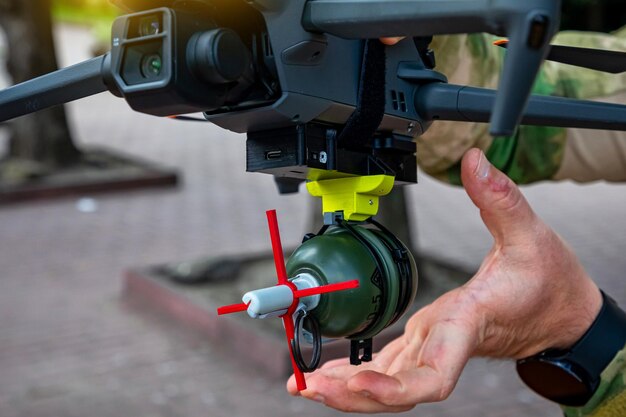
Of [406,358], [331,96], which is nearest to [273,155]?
[331,96]

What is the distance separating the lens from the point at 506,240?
4.43 feet

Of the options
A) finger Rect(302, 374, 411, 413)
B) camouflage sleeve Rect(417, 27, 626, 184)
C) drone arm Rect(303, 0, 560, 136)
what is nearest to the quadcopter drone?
drone arm Rect(303, 0, 560, 136)

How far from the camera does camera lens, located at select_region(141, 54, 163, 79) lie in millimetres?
806

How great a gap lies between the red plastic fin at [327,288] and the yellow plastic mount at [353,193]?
11 centimetres

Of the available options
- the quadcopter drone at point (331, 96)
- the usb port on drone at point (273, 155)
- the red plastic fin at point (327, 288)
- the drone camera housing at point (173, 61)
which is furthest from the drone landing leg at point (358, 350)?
the drone camera housing at point (173, 61)

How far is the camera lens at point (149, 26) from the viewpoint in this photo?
0.81 metres

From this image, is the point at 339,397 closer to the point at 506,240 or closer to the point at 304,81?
the point at 506,240

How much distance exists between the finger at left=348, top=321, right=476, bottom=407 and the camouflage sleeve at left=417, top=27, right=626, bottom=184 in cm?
38

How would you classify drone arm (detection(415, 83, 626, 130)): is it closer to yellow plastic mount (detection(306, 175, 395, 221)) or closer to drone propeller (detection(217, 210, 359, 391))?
yellow plastic mount (detection(306, 175, 395, 221))

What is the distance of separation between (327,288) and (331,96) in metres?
0.22

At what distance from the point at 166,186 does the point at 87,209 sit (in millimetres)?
934

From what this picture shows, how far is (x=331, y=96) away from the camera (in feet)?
2.96

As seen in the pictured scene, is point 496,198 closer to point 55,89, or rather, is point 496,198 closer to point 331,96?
point 331,96

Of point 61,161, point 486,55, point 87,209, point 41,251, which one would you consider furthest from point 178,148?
point 486,55
